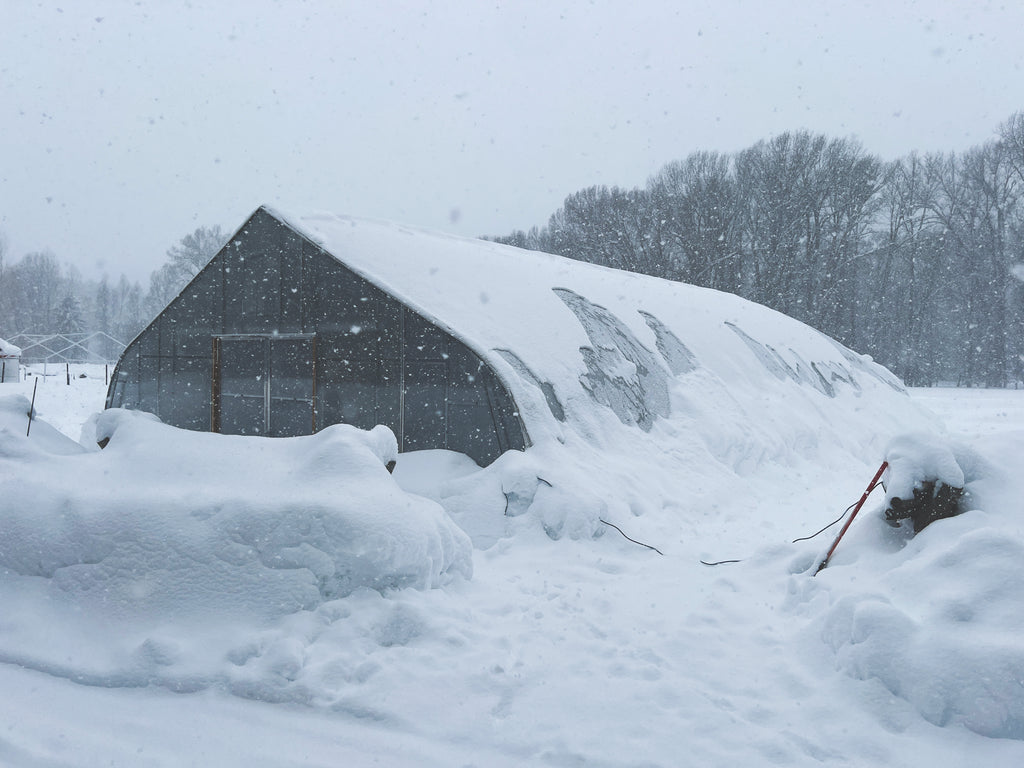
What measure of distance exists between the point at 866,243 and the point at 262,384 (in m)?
34.8

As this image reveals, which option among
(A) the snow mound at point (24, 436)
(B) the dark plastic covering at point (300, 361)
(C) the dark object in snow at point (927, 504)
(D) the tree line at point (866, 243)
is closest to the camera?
(C) the dark object in snow at point (927, 504)

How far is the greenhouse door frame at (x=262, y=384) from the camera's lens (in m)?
9.24

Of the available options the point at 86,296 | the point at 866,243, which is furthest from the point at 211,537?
the point at 86,296

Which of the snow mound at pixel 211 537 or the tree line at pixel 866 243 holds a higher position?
the tree line at pixel 866 243

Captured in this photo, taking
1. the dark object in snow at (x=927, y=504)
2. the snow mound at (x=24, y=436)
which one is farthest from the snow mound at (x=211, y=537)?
the dark object in snow at (x=927, y=504)

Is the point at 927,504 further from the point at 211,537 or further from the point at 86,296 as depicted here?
the point at 86,296

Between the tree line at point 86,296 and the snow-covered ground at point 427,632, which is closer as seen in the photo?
the snow-covered ground at point 427,632

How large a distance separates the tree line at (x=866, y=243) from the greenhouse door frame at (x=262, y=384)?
29027 mm

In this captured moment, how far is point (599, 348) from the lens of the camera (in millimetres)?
10016

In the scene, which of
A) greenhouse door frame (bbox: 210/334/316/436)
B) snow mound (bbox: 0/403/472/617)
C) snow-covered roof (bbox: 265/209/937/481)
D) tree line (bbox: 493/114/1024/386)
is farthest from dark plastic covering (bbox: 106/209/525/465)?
tree line (bbox: 493/114/1024/386)

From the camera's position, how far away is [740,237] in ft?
116

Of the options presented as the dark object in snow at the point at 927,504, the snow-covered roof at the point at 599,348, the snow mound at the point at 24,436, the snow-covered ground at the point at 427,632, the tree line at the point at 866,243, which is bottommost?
the snow-covered ground at the point at 427,632

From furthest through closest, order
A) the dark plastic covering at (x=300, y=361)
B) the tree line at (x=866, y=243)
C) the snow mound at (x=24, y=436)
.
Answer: the tree line at (x=866, y=243) < the dark plastic covering at (x=300, y=361) < the snow mound at (x=24, y=436)

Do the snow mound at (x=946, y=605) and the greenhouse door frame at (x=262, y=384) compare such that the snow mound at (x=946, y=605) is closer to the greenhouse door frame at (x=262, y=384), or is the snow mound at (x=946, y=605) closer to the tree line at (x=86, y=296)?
the greenhouse door frame at (x=262, y=384)
